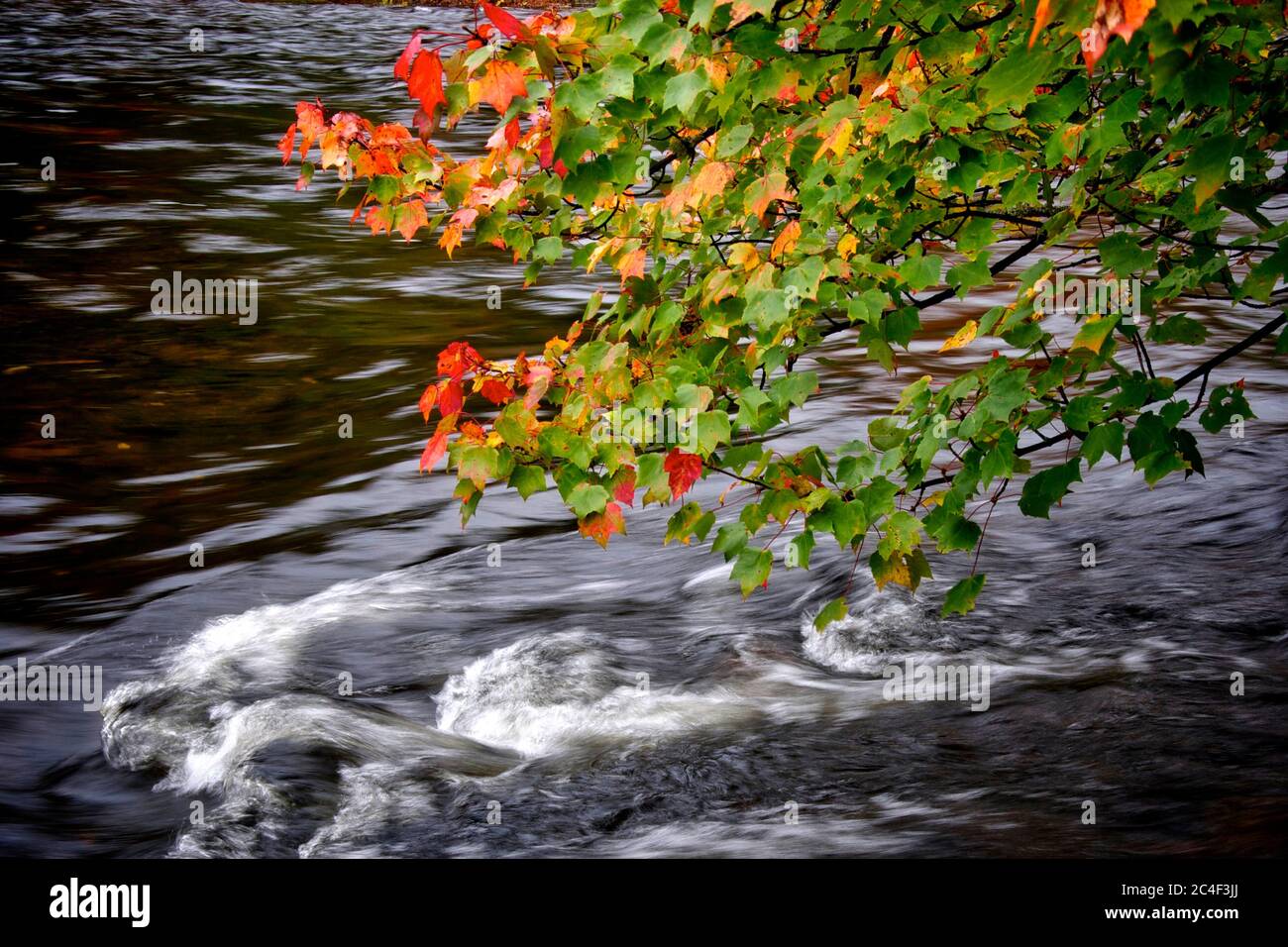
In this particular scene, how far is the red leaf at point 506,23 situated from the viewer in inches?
116

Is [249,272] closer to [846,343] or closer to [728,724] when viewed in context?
[846,343]

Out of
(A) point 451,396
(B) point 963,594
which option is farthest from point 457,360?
(B) point 963,594

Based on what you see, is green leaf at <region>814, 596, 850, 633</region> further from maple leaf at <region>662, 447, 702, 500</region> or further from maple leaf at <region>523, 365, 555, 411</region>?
maple leaf at <region>523, 365, 555, 411</region>

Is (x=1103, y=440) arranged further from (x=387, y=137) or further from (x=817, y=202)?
(x=387, y=137)

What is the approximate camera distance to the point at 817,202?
3.74 metres

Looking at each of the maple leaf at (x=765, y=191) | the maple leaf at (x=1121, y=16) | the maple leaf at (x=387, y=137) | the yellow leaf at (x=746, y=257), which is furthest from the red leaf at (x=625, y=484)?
the maple leaf at (x=1121, y=16)

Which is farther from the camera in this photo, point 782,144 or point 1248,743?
point 1248,743

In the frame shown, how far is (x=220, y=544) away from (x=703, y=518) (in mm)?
5145

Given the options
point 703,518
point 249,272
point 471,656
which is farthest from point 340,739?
point 249,272

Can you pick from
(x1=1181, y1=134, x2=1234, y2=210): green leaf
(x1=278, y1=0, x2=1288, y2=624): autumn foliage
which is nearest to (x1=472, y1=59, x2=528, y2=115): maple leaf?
(x1=278, y1=0, x2=1288, y2=624): autumn foliage

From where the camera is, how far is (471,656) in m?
7.13

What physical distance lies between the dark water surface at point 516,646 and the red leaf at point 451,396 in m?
1.87

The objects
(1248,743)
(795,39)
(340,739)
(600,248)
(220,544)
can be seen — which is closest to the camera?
(795,39)

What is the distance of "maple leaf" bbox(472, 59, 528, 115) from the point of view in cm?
327
